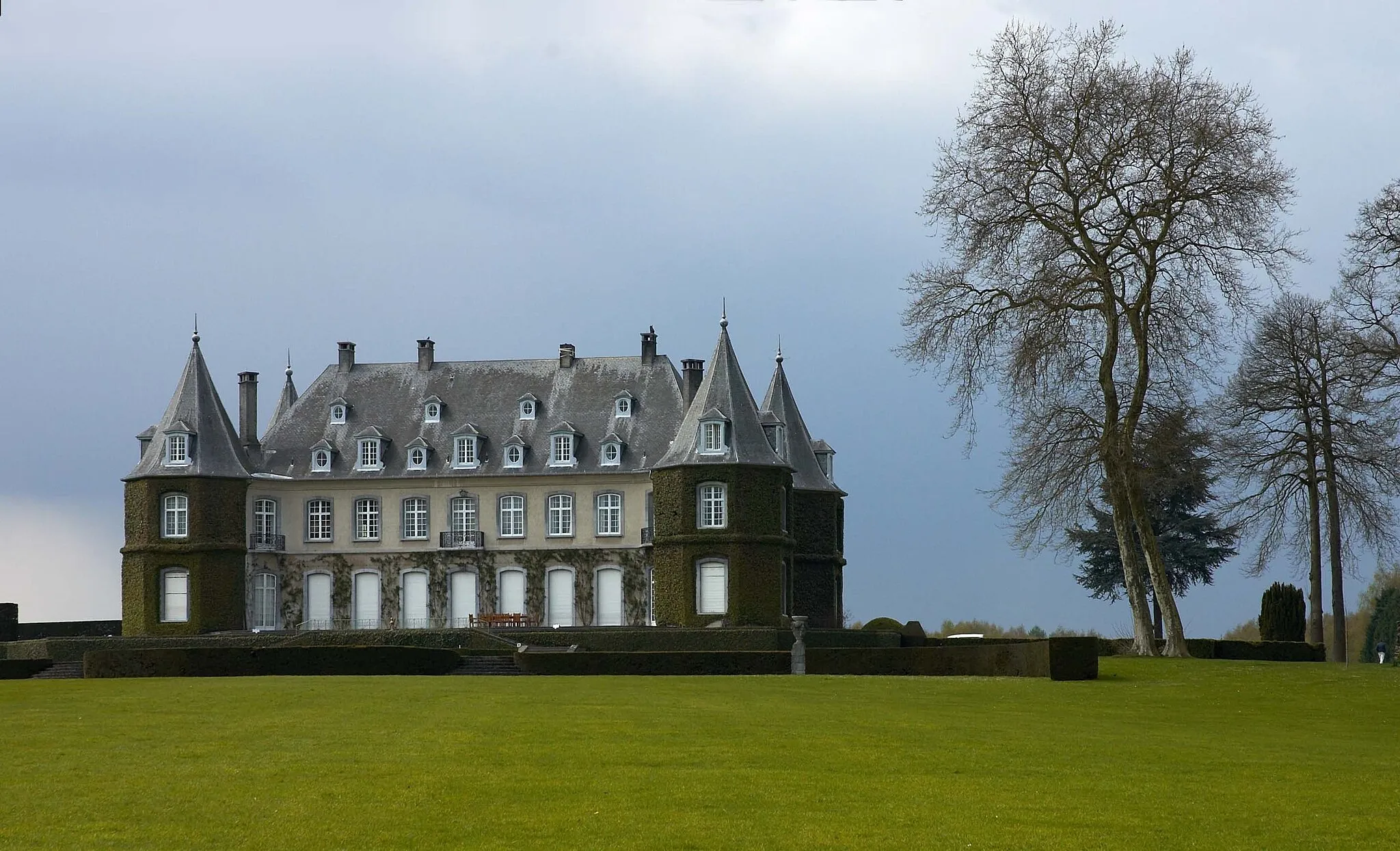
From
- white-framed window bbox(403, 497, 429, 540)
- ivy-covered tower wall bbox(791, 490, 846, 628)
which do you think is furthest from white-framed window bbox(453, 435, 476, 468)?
ivy-covered tower wall bbox(791, 490, 846, 628)

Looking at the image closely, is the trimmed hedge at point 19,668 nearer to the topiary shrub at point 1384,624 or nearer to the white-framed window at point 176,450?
the white-framed window at point 176,450

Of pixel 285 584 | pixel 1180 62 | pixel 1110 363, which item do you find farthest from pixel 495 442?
pixel 1180 62

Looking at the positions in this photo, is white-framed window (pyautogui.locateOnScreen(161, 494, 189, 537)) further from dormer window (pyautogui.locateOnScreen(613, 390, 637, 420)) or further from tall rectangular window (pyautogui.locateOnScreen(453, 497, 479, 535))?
dormer window (pyautogui.locateOnScreen(613, 390, 637, 420))

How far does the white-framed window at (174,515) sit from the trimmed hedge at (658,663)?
1674 centimetres

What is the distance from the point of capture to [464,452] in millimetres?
52031

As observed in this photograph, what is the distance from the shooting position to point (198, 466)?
160ft

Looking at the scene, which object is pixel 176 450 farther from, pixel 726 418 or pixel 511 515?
pixel 726 418

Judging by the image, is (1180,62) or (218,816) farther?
(1180,62)

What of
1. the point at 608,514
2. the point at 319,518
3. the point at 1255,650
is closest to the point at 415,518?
the point at 319,518

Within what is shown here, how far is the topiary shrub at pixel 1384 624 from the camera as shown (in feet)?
140

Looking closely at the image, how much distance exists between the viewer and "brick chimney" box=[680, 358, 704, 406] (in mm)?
51594

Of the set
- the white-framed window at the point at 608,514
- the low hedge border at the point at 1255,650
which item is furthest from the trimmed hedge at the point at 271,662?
the low hedge border at the point at 1255,650

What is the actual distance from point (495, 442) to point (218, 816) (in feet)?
127

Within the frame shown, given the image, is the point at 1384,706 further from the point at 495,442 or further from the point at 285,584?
the point at 285,584
